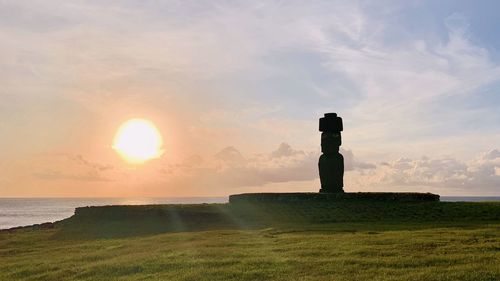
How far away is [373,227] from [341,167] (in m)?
13.3

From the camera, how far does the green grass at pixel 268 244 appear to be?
18438 millimetres

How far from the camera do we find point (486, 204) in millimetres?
38938

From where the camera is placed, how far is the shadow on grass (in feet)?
111

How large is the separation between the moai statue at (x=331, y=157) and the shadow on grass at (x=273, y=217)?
15.8 feet

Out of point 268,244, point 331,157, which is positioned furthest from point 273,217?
point 268,244

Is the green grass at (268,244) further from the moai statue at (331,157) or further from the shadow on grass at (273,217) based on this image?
the moai statue at (331,157)

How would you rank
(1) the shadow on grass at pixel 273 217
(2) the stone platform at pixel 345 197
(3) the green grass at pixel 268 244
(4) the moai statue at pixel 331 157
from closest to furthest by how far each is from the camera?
1. (3) the green grass at pixel 268 244
2. (1) the shadow on grass at pixel 273 217
3. (2) the stone platform at pixel 345 197
4. (4) the moai statue at pixel 331 157

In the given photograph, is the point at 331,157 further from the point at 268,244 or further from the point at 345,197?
the point at 268,244

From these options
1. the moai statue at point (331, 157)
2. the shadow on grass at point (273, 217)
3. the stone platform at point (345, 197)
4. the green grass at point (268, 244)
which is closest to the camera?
the green grass at point (268, 244)

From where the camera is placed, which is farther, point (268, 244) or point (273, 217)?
point (273, 217)

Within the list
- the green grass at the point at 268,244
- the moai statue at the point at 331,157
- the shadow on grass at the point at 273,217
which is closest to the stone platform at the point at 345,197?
the shadow on grass at the point at 273,217

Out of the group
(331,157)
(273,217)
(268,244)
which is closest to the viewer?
(268,244)

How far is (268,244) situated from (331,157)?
20.2 meters

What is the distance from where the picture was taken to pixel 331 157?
43.9 m
